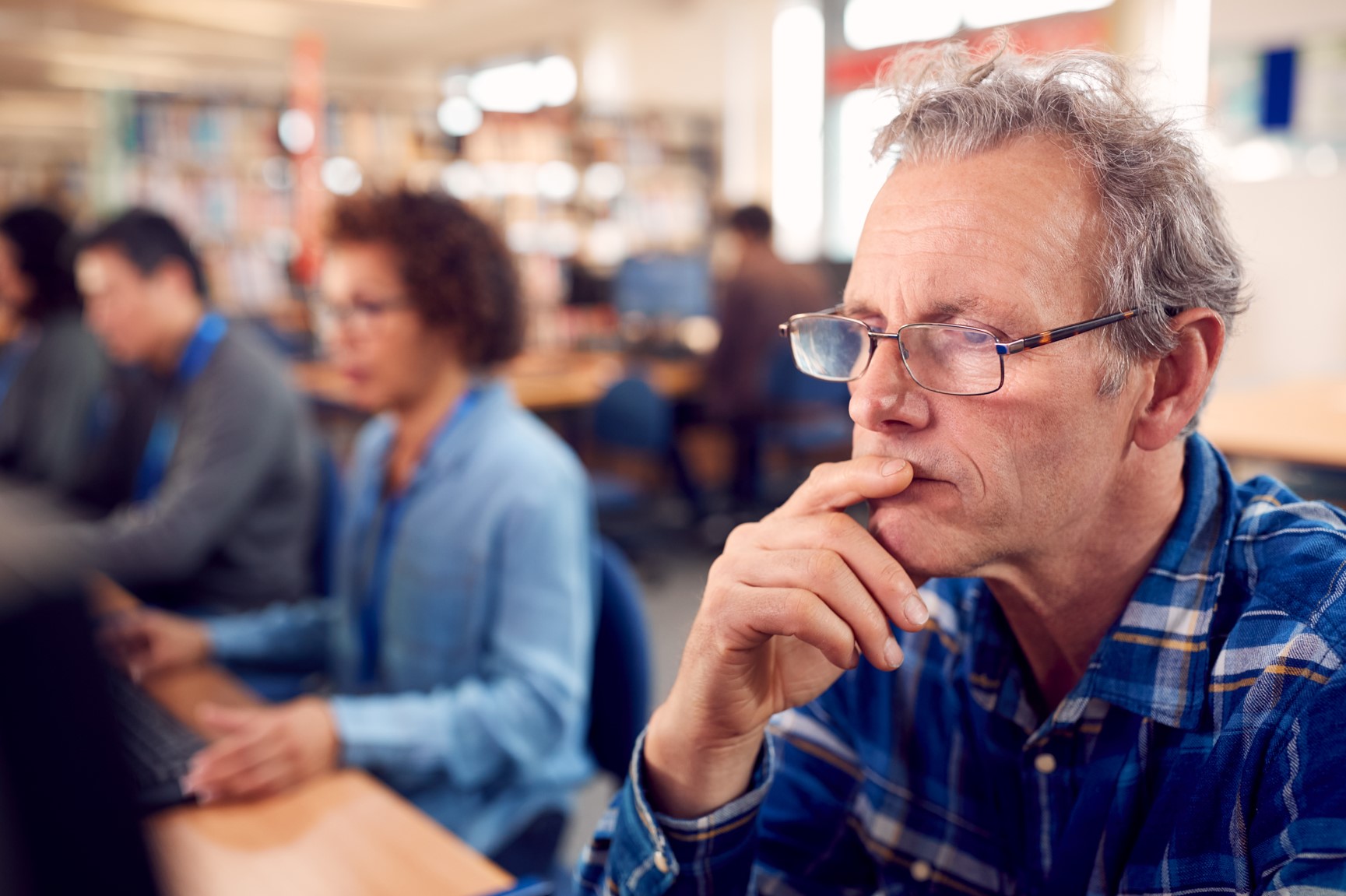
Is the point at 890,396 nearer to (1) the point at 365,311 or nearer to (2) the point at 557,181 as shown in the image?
(1) the point at 365,311

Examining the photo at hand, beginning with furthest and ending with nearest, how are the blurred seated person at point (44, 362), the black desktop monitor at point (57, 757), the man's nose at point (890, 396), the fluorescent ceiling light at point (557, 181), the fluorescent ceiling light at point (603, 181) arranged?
the fluorescent ceiling light at point (603, 181)
the fluorescent ceiling light at point (557, 181)
the blurred seated person at point (44, 362)
the man's nose at point (890, 396)
the black desktop monitor at point (57, 757)

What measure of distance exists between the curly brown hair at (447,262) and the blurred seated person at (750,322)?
286 centimetres

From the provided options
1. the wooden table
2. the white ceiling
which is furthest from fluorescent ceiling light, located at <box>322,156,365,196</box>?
the wooden table

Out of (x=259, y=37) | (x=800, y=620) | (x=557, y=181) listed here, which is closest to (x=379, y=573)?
(x=800, y=620)

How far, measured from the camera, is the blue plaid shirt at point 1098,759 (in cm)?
69

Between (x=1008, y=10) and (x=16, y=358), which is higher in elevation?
(x=1008, y=10)

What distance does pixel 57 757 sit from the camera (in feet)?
1.23

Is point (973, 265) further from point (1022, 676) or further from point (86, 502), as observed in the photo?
point (86, 502)

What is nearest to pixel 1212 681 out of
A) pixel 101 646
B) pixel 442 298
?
pixel 101 646

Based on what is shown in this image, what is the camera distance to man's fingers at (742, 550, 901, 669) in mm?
760

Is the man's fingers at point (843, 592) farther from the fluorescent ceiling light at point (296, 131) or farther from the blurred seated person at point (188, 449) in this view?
the fluorescent ceiling light at point (296, 131)

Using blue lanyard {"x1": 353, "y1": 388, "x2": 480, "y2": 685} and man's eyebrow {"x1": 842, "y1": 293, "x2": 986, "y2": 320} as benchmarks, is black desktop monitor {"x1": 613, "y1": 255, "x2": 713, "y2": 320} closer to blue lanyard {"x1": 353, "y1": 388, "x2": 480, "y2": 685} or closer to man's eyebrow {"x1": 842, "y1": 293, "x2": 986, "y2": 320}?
blue lanyard {"x1": 353, "y1": 388, "x2": 480, "y2": 685}

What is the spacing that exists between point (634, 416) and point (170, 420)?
2056 millimetres

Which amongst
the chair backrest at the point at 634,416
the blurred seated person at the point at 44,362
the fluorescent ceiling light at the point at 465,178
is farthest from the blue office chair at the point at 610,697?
the fluorescent ceiling light at the point at 465,178
